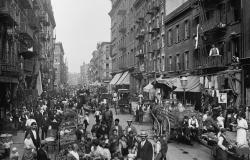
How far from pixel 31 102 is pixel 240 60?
1830cm

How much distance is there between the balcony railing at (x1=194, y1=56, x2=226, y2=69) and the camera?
79.6ft

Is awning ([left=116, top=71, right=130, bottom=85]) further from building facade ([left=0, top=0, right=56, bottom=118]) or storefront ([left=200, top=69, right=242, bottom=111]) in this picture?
storefront ([left=200, top=69, right=242, bottom=111])

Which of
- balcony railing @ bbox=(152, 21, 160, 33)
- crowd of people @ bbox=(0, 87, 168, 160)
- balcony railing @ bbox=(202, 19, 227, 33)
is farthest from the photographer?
balcony railing @ bbox=(152, 21, 160, 33)

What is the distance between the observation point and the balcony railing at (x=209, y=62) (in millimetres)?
24255

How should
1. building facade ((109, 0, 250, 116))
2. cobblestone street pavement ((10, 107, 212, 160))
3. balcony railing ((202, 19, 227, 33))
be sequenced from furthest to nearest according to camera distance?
balcony railing ((202, 19, 227, 33)) → building facade ((109, 0, 250, 116)) → cobblestone street pavement ((10, 107, 212, 160))

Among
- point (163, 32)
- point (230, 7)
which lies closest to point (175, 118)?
point (230, 7)

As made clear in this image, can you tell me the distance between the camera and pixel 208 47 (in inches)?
1065

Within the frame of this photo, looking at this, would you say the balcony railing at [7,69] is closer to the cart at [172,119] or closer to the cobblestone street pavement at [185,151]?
the cobblestone street pavement at [185,151]

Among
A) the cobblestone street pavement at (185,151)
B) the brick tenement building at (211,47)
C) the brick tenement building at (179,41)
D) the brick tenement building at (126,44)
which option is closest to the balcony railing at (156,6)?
the brick tenement building at (179,41)

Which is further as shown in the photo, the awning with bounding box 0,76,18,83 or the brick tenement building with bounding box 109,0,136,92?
the brick tenement building with bounding box 109,0,136,92

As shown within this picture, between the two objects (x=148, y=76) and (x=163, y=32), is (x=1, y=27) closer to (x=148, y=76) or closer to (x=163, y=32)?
(x=163, y=32)

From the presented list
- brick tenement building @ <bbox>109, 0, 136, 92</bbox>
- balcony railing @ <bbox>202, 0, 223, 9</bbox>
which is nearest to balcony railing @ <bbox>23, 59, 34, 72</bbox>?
balcony railing @ <bbox>202, 0, 223, 9</bbox>

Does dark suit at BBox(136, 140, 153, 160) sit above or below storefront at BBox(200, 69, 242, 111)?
below

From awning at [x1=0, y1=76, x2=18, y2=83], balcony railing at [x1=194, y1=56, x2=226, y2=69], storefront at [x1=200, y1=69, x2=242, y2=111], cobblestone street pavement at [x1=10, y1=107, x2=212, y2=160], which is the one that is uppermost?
balcony railing at [x1=194, y1=56, x2=226, y2=69]
